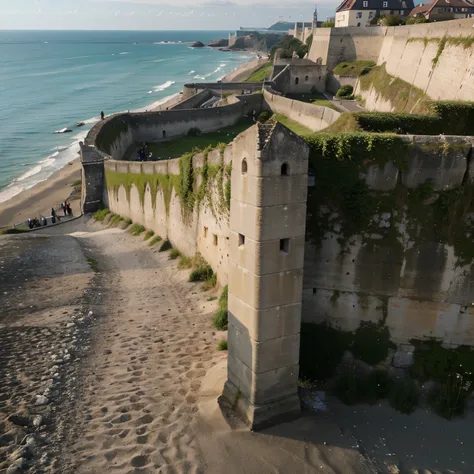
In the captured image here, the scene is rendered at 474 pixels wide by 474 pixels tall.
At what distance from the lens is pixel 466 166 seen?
9.44 m

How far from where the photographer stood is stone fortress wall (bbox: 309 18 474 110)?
81.7 feet

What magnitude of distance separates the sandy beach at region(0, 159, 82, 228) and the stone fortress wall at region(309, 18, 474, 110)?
24.2 m

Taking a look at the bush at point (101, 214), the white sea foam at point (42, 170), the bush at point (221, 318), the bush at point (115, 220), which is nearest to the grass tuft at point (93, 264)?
the bush at point (115, 220)

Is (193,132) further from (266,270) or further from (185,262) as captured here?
(266,270)

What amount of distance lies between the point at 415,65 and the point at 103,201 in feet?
76.6

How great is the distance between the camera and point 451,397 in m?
9.45

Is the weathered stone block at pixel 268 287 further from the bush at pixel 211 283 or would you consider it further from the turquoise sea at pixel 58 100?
the turquoise sea at pixel 58 100

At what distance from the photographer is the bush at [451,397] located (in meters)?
9.38

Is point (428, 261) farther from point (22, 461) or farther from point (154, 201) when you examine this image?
point (154, 201)

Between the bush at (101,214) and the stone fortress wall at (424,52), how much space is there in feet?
67.0

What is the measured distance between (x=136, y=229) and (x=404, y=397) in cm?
1604

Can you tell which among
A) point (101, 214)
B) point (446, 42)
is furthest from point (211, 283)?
point (446, 42)

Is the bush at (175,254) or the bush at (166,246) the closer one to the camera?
the bush at (175,254)

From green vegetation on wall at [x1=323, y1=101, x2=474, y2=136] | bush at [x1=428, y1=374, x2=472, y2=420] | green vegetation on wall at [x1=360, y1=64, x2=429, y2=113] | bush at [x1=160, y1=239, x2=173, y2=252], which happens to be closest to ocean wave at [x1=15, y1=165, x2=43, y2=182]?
bush at [x1=160, y1=239, x2=173, y2=252]
